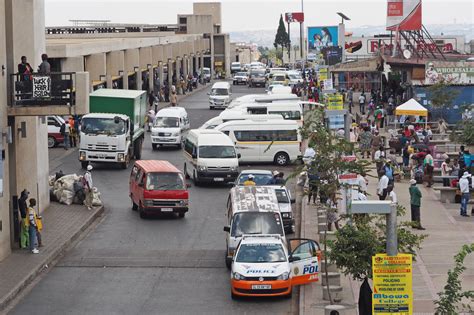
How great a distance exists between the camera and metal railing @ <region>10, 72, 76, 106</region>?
29.3 meters

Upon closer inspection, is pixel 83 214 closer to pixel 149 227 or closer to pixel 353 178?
pixel 149 227

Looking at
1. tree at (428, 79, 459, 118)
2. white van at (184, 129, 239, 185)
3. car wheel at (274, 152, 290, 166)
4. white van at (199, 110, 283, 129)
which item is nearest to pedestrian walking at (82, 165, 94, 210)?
white van at (184, 129, 239, 185)

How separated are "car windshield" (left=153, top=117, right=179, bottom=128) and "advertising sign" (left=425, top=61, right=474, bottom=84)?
1466cm

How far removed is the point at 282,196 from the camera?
32.9 meters

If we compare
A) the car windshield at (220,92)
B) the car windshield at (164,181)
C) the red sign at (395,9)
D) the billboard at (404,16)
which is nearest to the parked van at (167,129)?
the car windshield at (164,181)

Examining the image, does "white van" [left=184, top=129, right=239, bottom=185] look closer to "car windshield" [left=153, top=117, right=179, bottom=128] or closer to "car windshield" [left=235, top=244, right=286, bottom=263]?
"car windshield" [left=153, top=117, right=179, bottom=128]

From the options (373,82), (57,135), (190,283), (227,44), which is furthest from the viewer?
(227,44)

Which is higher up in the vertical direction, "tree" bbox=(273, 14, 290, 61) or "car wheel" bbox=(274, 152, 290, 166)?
"tree" bbox=(273, 14, 290, 61)

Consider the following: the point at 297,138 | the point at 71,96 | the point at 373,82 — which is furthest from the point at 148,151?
the point at 373,82

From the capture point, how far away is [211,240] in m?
31.9

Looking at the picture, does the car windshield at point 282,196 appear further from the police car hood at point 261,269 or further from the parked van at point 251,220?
the police car hood at point 261,269

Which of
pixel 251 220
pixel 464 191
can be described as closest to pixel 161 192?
pixel 251 220

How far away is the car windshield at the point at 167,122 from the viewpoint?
54.5 m

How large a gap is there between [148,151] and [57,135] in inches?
175
